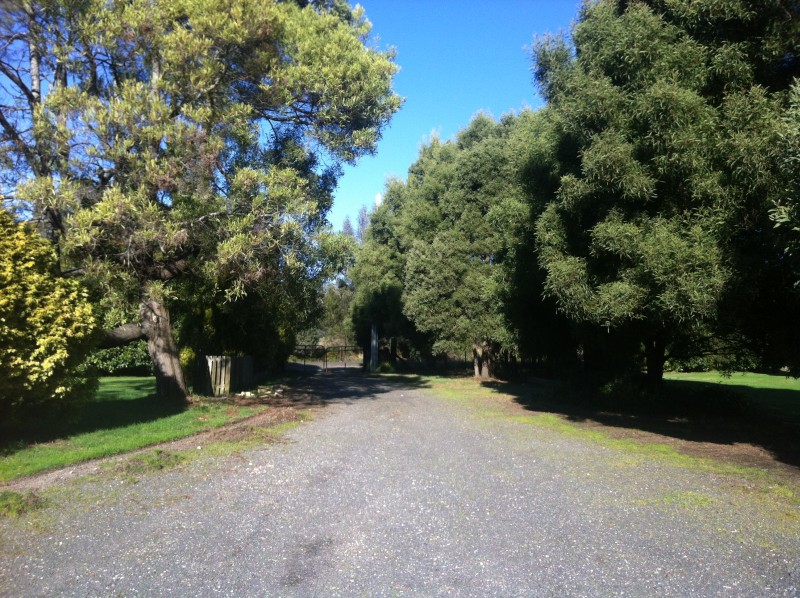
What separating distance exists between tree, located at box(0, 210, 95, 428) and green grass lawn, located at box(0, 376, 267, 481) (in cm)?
65

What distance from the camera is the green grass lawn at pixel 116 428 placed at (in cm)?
764

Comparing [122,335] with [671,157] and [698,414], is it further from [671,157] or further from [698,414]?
[698,414]

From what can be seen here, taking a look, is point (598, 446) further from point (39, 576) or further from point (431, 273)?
point (431, 273)

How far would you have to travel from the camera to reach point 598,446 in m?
9.80

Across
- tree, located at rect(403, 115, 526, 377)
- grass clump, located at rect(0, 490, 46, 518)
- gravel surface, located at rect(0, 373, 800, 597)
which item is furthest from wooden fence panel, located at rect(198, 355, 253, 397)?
grass clump, located at rect(0, 490, 46, 518)

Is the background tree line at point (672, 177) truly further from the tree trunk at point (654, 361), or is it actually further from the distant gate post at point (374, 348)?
the distant gate post at point (374, 348)

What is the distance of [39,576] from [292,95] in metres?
11.0

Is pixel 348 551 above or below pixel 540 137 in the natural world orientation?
below

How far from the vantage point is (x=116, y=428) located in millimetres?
10125

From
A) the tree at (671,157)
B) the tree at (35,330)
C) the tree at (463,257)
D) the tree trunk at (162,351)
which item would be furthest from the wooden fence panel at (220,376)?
the tree at (671,157)

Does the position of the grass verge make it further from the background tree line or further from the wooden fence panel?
the wooden fence panel

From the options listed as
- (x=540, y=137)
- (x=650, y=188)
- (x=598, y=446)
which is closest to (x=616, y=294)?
(x=650, y=188)

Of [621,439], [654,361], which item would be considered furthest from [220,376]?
[654,361]

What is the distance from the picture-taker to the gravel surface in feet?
13.7
